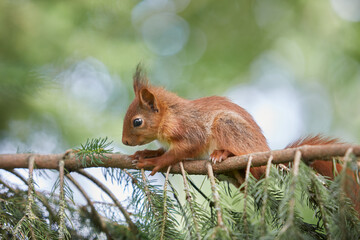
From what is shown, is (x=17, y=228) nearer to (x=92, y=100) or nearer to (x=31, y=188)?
(x=31, y=188)

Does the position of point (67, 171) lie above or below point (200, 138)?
below

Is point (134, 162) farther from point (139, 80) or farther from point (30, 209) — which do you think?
point (139, 80)

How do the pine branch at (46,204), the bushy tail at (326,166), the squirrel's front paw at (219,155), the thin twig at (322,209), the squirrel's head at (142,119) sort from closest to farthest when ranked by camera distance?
the thin twig at (322,209)
the bushy tail at (326,166)
the squirrel's front paw at (219,155)
the pine branch at (46,204)
the squirrel's head at (142,119)

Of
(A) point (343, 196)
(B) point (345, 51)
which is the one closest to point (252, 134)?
(A) point (343, 196)

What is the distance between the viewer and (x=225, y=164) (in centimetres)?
201

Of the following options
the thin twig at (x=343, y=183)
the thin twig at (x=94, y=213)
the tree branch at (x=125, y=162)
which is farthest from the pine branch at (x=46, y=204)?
the thin twig at (x=343, y=183)

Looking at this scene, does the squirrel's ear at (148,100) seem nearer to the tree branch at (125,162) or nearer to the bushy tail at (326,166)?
the tree branch at (125,162)

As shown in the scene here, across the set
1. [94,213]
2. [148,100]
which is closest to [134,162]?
[94,213]

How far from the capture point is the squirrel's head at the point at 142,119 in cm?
279

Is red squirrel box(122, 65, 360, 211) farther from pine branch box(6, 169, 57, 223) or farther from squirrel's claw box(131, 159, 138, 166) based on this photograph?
pine branch box(6, 169, 57, 223)

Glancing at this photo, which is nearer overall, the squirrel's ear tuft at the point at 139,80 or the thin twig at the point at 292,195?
the thin twig at the point at 292,195

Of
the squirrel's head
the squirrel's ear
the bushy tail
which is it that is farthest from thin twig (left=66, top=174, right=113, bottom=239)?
the bushy tail

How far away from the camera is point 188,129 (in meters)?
2.64

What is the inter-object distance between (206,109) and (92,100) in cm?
202
